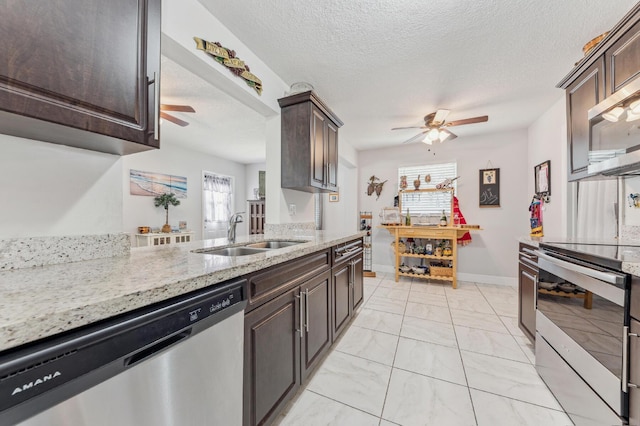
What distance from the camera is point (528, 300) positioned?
77.0 inches

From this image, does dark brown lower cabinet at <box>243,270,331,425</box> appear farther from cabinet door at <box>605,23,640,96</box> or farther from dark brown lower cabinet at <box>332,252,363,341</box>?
cabinet door at <box>605,23,640,96</box>

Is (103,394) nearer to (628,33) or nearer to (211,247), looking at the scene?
(211,247)

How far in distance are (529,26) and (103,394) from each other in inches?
116

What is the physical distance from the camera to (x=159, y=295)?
0.70 m

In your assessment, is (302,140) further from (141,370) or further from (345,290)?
(141,370)

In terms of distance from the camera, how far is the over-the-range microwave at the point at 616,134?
1.40 meters

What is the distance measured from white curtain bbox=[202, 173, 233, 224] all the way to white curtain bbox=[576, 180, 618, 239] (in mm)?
5944

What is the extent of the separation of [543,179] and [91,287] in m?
4.43

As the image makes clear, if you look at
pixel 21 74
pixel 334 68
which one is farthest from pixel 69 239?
pixel 334 68

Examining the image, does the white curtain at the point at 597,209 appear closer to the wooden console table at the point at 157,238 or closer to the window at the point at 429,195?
the window at the point at 429,195

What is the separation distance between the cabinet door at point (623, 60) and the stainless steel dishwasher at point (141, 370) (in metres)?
2.38

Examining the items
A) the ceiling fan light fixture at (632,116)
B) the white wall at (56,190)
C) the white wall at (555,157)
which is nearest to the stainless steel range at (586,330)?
the ceiling fan light fixture at (632,116)

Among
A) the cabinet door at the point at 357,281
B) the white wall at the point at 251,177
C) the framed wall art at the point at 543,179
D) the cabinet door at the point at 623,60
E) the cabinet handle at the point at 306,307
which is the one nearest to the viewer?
the cabinet door at the point at 623,60

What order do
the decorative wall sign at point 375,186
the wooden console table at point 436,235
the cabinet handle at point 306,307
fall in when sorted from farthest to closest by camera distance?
the decorative wall sign at point 375,186 < the wooden console table at point 436,235 < the cabinet handle at point 306,307
